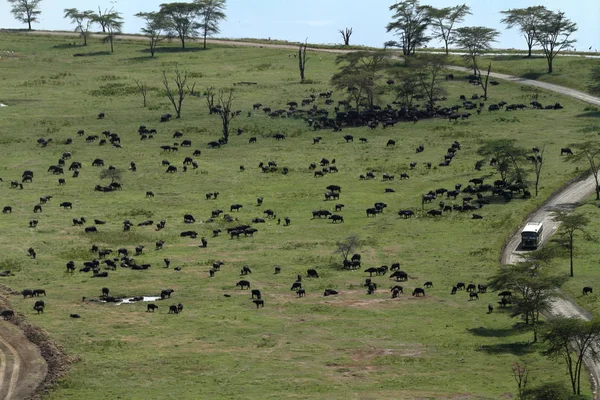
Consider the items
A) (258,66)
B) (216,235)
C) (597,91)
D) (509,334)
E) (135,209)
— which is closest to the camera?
(509,334)

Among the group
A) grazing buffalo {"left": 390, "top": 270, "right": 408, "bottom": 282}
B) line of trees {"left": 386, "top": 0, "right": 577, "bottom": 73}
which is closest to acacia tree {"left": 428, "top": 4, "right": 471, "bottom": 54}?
line of trees {"left": 386, "top": 0, "right": 577, "bottom": 73}

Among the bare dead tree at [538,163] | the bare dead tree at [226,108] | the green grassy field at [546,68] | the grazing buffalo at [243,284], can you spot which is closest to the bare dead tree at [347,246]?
the grazing buffalo at [243,284]

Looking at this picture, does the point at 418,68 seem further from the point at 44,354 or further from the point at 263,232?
the point at 44,354

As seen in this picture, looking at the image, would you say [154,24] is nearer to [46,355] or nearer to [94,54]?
[94,54]

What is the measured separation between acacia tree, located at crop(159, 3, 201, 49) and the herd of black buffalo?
163 feet

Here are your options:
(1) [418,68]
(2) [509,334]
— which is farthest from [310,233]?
(1) [418,68]

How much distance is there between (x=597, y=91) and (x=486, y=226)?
212 feet

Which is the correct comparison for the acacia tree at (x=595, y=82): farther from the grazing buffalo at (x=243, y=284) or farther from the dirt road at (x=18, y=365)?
the dirt road at (x=18, y=365)

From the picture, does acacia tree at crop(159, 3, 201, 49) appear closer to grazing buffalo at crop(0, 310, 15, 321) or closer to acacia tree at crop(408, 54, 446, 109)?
Result: acacia tree at crop(408, 54, 446, 109)

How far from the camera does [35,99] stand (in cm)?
15212

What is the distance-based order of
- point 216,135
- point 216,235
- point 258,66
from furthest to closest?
1. point 258,66
2. point 216,135
3. point 216,235

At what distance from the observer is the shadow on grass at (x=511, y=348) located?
63.0 metres

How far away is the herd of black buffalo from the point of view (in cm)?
7756

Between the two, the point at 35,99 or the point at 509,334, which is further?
the point at 35,99
